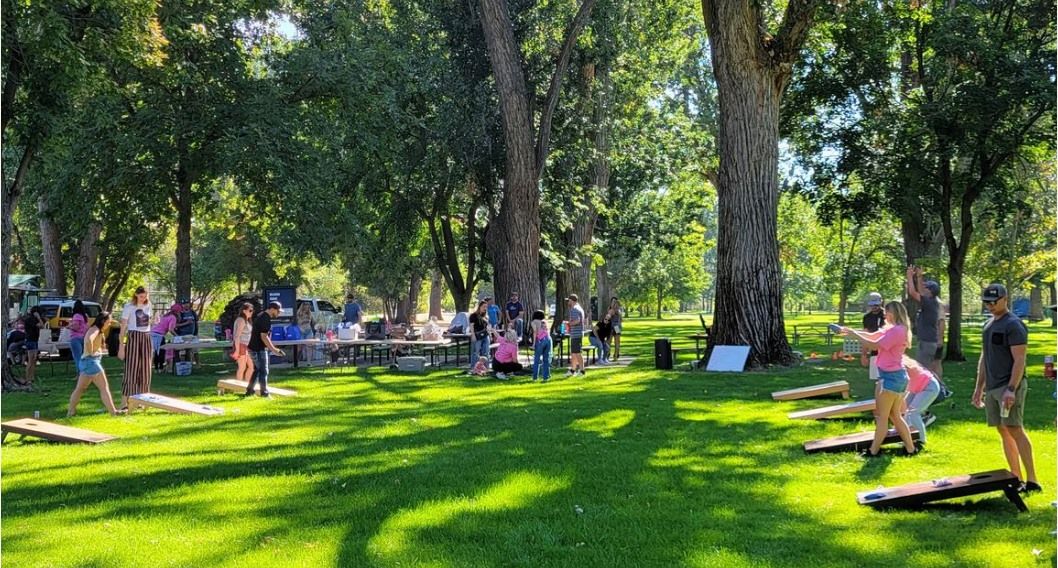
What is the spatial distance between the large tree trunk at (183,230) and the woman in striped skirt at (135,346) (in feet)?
34.5

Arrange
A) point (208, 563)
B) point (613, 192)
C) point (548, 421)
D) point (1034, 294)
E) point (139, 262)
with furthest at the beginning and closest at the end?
1. point (1034, 294)
2. point (139, 262)
3. point (613, 192)
4. point (548, 421)
5. point (208, 563)

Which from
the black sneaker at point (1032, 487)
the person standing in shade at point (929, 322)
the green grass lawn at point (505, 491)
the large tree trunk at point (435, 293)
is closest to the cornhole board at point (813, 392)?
the green grass lawn at point (505, 491)

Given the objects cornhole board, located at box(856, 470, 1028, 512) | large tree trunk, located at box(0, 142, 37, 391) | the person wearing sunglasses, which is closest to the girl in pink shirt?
cornhole board, located at box(856, 470, 1028, 512)

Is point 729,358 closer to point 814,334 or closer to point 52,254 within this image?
point 814,334

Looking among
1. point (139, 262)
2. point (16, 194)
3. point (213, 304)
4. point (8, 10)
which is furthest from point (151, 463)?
point (213, 304)

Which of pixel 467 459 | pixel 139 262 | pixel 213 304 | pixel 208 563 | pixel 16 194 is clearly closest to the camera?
pixel 208 563

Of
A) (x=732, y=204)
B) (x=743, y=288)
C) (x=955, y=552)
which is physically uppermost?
(x=732, y=204)

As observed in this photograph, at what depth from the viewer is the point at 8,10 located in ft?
44.8

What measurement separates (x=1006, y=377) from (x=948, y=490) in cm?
118

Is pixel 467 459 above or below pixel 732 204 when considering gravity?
below

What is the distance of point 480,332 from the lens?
60.8 feet

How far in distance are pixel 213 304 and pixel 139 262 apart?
3317cm

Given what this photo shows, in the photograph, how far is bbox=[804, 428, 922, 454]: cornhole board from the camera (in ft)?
28.4

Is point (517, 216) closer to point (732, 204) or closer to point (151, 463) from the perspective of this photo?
point (732, 204)
